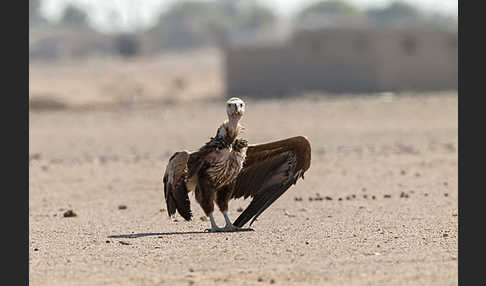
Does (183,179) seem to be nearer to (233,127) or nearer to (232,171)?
(232,171)

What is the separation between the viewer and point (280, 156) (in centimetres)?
1110

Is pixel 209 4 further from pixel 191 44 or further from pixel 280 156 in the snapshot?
pixel 280 156

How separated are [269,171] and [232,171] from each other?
0.65 meters

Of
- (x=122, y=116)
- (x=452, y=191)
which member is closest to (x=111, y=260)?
(x=452, y=191)

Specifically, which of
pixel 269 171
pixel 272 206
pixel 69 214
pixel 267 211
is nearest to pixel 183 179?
pixel 269 171

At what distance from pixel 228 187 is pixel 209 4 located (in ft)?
461

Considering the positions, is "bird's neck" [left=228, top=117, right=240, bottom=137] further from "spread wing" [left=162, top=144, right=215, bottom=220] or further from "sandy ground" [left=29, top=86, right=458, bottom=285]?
"sandy ground" [left=29, top=86, right=458, bottom=285]

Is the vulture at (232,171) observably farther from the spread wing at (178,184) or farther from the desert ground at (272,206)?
the desert ground at (272,206)

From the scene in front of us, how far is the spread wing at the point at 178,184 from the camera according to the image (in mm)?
10336

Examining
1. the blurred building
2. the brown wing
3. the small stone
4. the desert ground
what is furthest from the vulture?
the blurred building

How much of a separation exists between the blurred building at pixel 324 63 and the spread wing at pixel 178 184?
103 ft

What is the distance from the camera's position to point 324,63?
42094 millimetres

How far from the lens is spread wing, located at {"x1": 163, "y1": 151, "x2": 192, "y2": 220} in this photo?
33.9 ft

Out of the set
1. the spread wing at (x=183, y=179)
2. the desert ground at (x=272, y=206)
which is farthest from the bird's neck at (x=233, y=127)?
the desert ground at (x=272, y=206)
